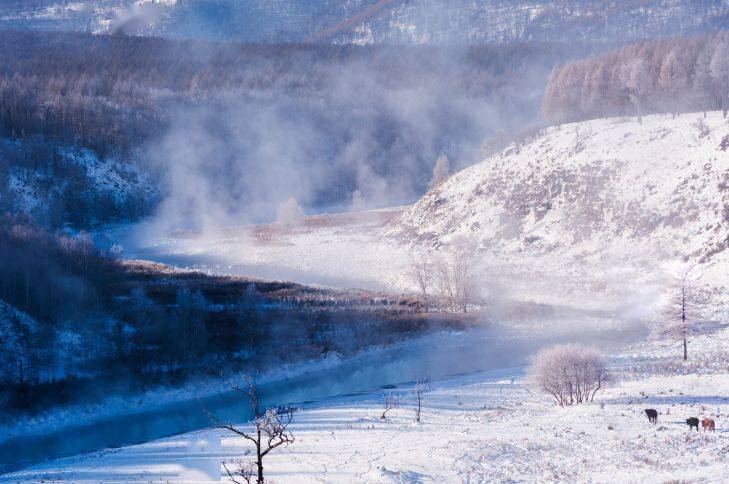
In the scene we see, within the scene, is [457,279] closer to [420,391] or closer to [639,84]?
[420,391]

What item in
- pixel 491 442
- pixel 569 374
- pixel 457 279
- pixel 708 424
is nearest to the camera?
pixel 708 424

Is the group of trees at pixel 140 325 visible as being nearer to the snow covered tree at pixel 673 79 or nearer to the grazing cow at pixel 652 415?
the grazing cow at pixel 652 415

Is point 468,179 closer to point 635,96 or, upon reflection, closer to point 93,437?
point 635,96

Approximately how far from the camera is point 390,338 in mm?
49844

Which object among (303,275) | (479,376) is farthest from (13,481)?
(303,275)

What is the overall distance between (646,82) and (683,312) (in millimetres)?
46232

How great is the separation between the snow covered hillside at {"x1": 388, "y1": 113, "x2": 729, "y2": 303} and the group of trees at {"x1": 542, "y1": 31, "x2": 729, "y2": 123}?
3322 millimetres

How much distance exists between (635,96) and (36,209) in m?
A: 78.1

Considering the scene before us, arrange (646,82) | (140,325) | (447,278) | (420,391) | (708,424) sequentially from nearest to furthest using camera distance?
(708,424) < (420,391) < (140,325) < (447,278) < (646,82)

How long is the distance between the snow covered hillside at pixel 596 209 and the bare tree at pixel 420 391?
2073 cm

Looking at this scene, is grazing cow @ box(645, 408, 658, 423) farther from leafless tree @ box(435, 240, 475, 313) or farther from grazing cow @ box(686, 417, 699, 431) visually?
leafless tree @ box(435, 240, 475, 313)

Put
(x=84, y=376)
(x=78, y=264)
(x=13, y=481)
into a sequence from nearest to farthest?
(x=13, y=481) < (x=84, y=376) < (x=78, y=264)

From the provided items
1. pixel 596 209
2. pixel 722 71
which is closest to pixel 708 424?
pixel 596 209

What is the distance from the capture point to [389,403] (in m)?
36.0
